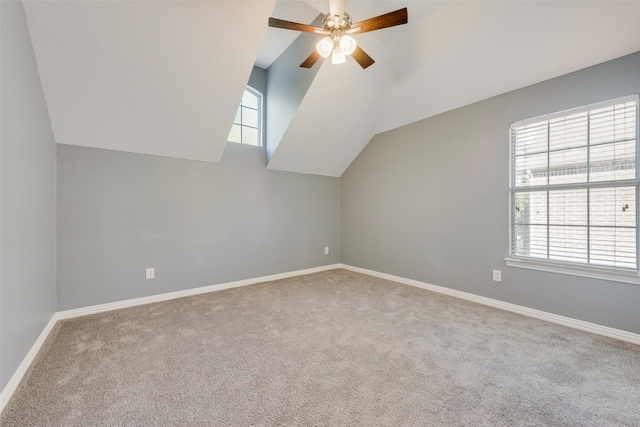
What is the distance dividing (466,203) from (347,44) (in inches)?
90.5

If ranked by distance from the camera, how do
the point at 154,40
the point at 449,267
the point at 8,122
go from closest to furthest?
the point at 8,122
the point at 154,40
the point at 449,267

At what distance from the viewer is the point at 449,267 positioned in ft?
11.0

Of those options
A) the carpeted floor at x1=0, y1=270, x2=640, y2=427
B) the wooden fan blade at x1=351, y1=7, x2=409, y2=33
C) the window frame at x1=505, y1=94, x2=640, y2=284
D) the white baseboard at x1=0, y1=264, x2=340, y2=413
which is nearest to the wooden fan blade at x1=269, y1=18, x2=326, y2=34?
the wooden fan blade at x1=351, y1=7, x2=409, y2=33

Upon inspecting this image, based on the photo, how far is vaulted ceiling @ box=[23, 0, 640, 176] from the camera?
2.05 meters

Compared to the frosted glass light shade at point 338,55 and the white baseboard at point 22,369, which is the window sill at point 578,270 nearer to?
the frosted glass light shade at point 338,55

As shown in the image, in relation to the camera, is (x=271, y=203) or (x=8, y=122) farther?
(x=271, y=203)

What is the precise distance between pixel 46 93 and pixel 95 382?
2.42 metres

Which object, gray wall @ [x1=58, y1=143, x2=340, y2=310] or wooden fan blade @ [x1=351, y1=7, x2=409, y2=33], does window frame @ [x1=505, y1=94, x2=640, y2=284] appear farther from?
gray wall @ [x1=58, y1=143, x2=340, y2=310]

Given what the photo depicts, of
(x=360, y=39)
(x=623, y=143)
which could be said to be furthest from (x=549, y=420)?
(x=360, y=39)

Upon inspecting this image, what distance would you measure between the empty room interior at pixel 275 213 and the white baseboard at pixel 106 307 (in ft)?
0.07

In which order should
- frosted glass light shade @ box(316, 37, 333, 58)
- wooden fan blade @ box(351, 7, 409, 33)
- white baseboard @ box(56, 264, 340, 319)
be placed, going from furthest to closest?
white baseboard @ box(56, 264, 340, 319), frosted glass light shade @ box(316, 37, 333, 58), wooden fan blade @ box(351, 7, 409, 33)

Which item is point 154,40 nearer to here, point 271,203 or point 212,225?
point 212,225

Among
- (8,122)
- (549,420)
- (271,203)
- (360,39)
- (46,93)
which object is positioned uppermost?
(360,39)

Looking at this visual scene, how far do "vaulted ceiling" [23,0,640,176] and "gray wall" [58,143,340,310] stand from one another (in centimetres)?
29
